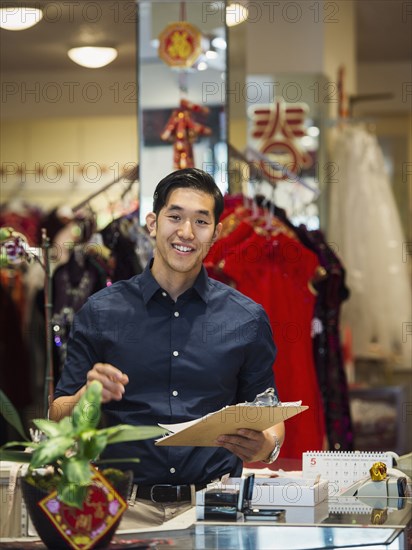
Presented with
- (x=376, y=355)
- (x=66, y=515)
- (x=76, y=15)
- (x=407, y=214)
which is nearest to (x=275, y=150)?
(x=376, y=355)

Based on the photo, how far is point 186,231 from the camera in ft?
10.5

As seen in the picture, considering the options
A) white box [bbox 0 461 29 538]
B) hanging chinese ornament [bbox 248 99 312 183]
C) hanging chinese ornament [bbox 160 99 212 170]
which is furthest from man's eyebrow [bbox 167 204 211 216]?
hanging chinese ornament [bbox 248 99 312 183]

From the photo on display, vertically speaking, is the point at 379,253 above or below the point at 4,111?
below

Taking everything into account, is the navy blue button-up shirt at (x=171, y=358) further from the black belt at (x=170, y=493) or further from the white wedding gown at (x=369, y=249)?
the white wedding gown at (x=369, y=249)

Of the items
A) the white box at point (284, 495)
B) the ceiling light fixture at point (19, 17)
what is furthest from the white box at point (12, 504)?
the ceiling light fixture at point (19, 17)

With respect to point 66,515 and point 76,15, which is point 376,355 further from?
point 66,515

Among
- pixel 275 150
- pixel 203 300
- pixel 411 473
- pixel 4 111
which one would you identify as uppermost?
pixel 4 111

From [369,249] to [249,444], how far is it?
13.1 ft

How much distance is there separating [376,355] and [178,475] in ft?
13.8

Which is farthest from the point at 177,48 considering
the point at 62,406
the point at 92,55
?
the point at 92,55

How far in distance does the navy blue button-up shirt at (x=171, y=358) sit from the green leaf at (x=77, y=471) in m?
0.86

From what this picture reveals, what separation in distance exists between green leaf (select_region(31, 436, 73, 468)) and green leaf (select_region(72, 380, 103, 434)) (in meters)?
0.04

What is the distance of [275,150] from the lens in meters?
6.84

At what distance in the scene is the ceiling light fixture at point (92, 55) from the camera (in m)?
7.81
